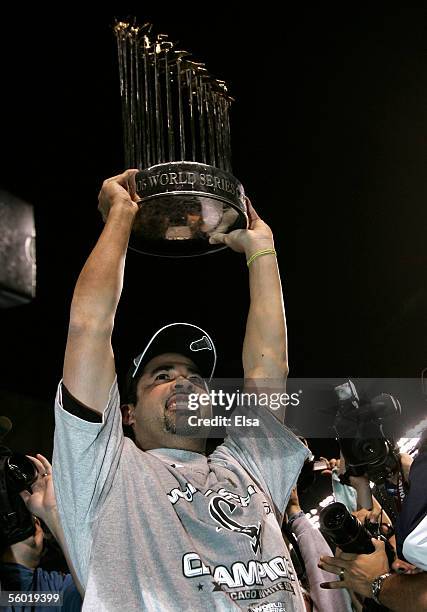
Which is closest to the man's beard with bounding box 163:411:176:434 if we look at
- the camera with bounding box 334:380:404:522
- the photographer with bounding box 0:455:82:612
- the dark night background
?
the photographer with bounding box 0:455:82:612

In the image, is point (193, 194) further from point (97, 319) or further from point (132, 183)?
point (97, 319)

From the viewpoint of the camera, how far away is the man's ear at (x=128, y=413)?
1.18 metres

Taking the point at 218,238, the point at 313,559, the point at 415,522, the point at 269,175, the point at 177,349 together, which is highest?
the point at 269,175

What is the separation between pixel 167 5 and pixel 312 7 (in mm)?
323

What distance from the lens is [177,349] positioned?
46.3 inches

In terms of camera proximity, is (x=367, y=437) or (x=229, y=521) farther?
(x=367, y=437)

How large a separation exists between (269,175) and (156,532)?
1.11 meters

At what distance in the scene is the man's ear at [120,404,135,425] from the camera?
1.18 metres

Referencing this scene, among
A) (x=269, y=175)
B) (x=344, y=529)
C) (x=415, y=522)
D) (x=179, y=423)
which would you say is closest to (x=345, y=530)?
(x=344, y=529)

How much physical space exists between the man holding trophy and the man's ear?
0.06 metres

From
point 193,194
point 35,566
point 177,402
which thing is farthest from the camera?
point 35,566

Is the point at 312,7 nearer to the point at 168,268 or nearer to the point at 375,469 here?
the point at 168,268

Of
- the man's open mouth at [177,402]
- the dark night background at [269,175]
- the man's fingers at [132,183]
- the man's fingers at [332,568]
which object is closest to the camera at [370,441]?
the man's fingers at [332,568]

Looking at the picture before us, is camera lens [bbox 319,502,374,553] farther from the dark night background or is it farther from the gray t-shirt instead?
the dark night background
